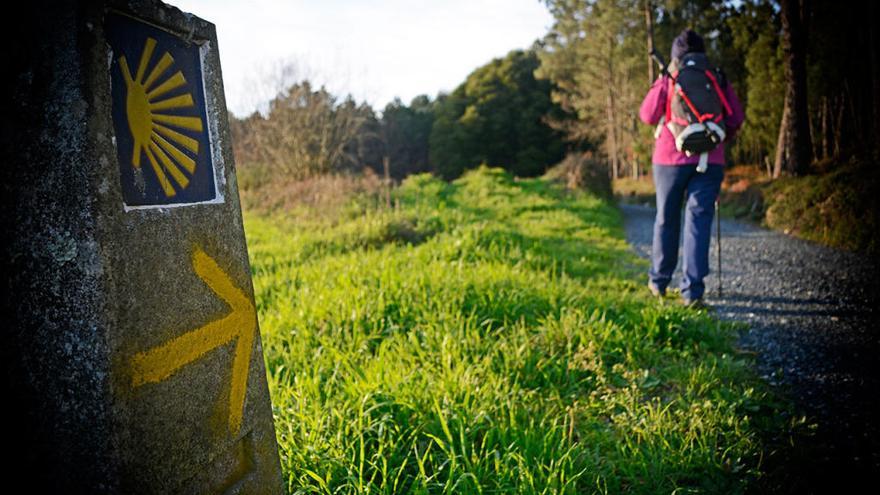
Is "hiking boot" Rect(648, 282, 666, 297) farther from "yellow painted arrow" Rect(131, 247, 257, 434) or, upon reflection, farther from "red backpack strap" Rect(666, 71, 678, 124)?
"yellow painted arrow" Rect(131, 247, 257, 434)

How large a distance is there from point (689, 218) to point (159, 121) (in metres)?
3.84

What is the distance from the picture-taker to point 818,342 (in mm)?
3012

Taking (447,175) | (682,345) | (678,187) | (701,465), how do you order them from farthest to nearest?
(447,175)
(678,187)
(682,345)
(701,465)

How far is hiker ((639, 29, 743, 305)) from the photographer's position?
12.0ft

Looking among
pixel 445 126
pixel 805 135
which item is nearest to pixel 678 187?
pixel 805 135

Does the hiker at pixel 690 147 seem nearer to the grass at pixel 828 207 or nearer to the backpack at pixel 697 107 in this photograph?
the backpack at pixel 697 107

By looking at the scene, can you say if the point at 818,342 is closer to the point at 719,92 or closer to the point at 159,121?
the point at 719,92

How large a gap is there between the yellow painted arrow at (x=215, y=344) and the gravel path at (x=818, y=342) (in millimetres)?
1947

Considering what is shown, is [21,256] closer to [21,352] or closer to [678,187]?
[21,352]

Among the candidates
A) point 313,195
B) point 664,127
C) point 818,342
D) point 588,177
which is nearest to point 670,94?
point 664,127

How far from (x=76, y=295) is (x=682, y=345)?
310 cm

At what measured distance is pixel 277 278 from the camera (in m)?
4.66

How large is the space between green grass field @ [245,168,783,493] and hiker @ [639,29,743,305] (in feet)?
1.56

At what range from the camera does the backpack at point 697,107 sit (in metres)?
3.61
